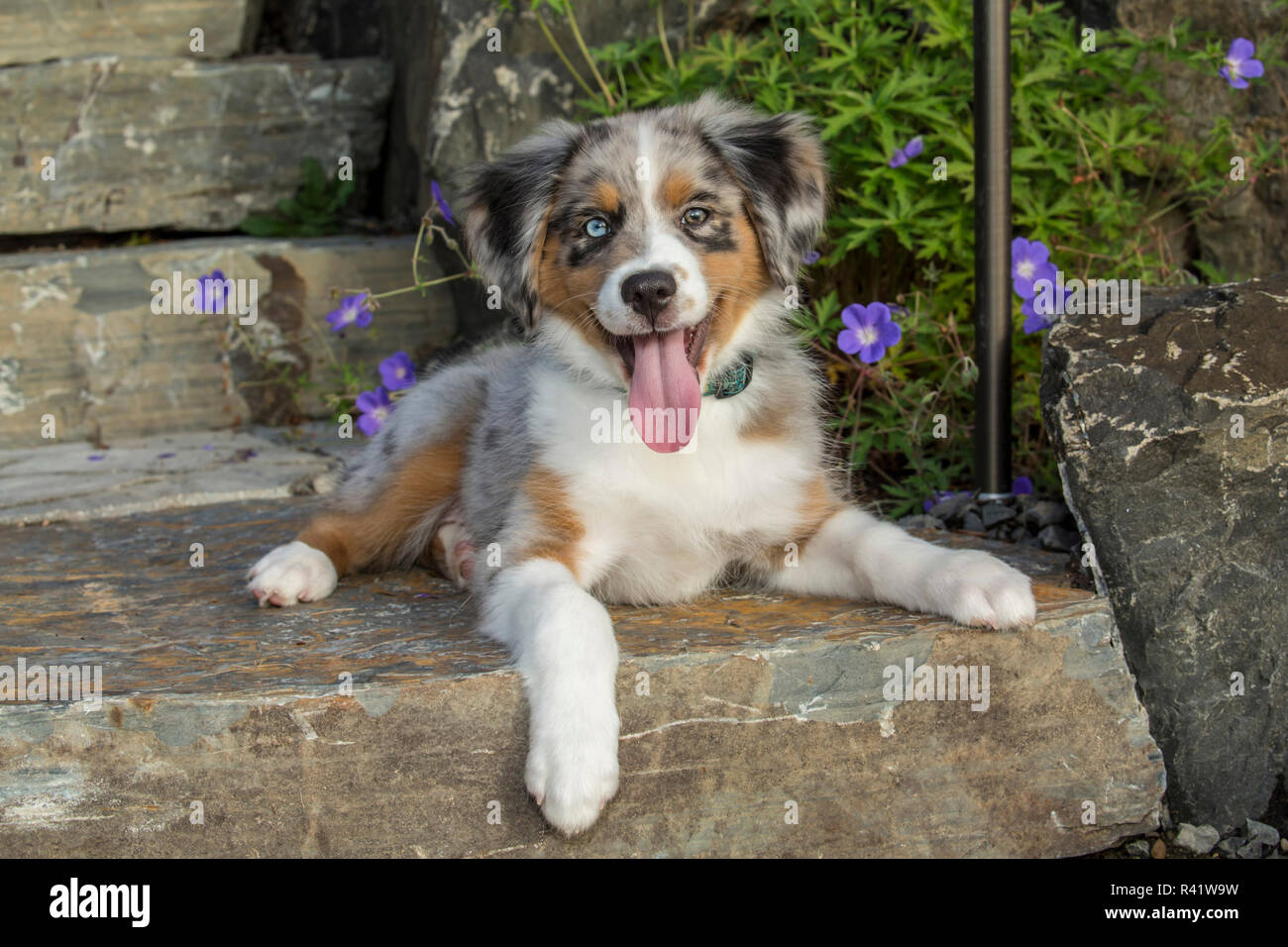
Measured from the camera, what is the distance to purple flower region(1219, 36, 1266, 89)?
4074mm

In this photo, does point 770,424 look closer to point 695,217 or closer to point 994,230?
point 695,217

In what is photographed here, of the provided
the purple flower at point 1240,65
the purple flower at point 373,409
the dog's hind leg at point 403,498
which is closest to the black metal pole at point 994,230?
the purple flower at point 1240,65

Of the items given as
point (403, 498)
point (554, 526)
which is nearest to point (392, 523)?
point (403, 498)

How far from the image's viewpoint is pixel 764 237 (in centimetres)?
331

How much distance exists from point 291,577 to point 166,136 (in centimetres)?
339

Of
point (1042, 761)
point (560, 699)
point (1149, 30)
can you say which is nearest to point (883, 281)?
point (1149, 30)

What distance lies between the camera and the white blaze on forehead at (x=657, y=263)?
296 centimetres

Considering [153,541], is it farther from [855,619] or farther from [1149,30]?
[1149,30]

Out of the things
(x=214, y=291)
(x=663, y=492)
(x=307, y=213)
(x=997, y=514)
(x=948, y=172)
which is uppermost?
(x=307, y=213)

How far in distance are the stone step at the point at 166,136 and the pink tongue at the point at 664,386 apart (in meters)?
3.51

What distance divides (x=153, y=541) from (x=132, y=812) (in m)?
1.52

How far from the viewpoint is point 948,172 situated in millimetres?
4105

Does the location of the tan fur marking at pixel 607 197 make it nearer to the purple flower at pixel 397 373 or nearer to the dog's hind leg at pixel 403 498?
the dog's hind leg at pixel 403 498

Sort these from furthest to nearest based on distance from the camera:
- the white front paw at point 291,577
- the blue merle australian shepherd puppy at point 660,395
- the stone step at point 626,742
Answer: the white front paw at point 291,577 → the blue merle australian shepherd puppy at point 660,395 → the stone step at point 626,742
